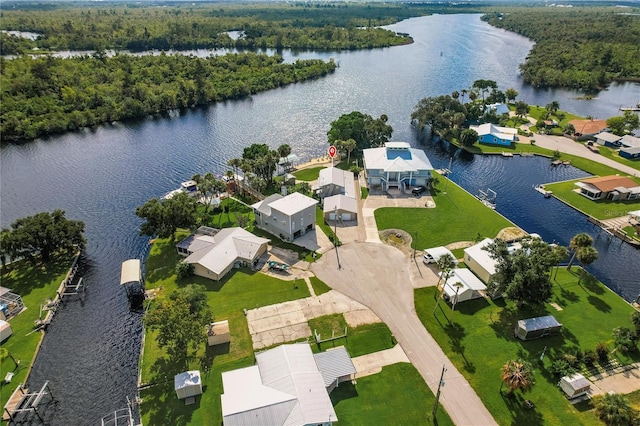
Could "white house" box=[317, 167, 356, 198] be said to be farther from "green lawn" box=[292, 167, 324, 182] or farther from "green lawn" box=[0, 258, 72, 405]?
"green lawn" box=[0, 258, 72, 405]

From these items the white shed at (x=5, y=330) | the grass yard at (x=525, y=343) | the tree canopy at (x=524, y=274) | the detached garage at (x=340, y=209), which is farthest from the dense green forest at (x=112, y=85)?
the tree canopy at (x=524, y=274)

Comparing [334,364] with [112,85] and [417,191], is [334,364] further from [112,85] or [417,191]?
[112,85]

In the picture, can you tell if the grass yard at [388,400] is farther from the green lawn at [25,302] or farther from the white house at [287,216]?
the green lawn at [25,302]

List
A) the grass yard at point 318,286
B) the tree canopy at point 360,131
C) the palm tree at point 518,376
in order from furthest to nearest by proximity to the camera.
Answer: the tree canopy at point 360,131
the grass yard at point 318,286
the palm tree at point 518,376

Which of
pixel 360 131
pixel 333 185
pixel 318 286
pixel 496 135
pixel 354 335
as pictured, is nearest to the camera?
pixel 354 335

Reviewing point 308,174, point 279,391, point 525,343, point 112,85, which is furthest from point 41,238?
point 112,85

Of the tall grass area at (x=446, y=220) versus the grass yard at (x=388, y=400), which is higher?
the tall grass area at (x=446, y=220)
